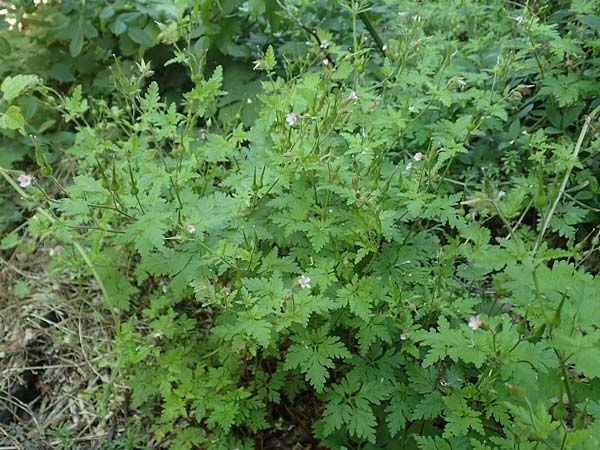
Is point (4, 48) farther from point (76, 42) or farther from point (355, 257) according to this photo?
point (355, 257)

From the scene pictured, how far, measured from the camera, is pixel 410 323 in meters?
1.81

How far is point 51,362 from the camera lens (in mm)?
2619

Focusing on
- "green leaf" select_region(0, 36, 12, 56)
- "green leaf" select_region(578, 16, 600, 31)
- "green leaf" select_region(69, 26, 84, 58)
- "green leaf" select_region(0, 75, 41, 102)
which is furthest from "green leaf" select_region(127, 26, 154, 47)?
"green leaf" select_region(578, 16, 600, 31)

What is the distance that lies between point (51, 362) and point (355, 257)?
63.9 inches

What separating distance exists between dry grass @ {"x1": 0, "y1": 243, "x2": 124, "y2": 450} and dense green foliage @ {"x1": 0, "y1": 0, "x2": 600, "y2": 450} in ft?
0.57

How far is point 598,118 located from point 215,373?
1.81m

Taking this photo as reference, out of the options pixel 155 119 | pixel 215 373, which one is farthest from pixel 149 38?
pixel 215 373

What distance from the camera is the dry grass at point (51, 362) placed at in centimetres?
238

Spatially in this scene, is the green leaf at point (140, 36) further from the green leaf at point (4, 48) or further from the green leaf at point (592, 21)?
the green leaf at point (592, 21)

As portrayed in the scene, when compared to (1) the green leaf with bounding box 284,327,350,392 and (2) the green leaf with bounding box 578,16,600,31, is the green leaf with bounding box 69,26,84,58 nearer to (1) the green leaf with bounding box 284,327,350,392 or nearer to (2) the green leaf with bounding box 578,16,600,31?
(1) the green leaf with bounding box 284,327,350,392

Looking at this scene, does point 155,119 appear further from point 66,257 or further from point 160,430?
point 160,430

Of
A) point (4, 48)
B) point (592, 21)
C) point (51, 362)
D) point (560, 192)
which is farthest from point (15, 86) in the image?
point (592, 21)

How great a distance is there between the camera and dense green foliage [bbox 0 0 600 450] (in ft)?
5.06

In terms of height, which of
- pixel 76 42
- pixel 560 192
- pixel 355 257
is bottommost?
pixel 355 257
